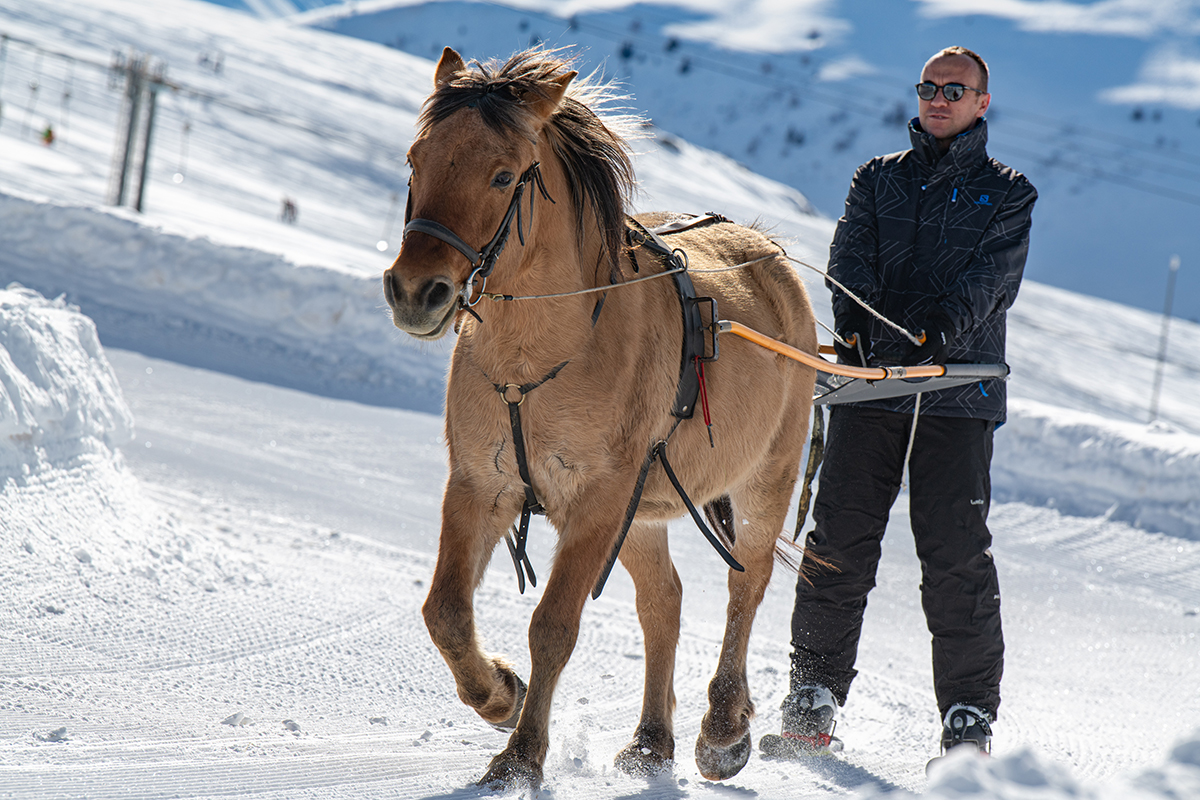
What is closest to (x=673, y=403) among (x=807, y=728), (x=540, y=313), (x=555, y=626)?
(x=540, y=313)

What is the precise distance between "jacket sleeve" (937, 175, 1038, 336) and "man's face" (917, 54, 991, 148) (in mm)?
321

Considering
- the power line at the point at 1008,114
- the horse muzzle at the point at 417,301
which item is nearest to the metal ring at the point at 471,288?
the horse muzzle at the point at 417,301

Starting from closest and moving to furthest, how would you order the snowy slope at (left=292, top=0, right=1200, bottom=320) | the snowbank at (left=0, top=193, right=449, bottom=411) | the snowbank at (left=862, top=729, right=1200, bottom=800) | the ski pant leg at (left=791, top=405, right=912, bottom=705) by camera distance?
the snowbank at (left=862, top=729, right=1200, bottom=800)
the ski pant leg at (left=791, top=405, right=912, bottom=705)
the snowbank at (left=0, top=193, right=449, bottom=411)
the snowy slope at (left=292, top=0, right=1200, bottom=320)

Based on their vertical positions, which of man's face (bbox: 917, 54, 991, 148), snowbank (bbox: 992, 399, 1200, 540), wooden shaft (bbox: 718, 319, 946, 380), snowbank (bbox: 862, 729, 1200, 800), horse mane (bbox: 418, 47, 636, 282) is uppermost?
man's face (bbox: 917, 54, 991, 148)

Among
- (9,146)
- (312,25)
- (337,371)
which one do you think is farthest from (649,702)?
(312,25)

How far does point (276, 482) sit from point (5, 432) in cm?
239

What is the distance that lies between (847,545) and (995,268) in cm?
120

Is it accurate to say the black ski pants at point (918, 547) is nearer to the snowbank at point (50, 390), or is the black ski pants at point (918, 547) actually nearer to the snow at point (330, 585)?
the snow at point (330, 585)

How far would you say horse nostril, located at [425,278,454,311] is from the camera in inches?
98.0

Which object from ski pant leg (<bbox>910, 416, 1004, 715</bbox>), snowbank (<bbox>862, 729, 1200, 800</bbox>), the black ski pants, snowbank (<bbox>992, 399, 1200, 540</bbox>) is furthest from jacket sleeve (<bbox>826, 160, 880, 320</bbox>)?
snowbank (<bbox>992, 399, 1200, 540</bbox>)

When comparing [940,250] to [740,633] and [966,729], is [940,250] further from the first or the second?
[966,729]

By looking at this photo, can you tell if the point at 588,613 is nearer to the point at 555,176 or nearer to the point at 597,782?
the point at 597,782

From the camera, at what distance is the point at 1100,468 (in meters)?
8.57

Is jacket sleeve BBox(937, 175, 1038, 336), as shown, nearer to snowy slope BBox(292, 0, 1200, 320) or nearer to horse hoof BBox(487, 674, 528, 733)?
horse hoof BBox(487, 674, 528, 733)
